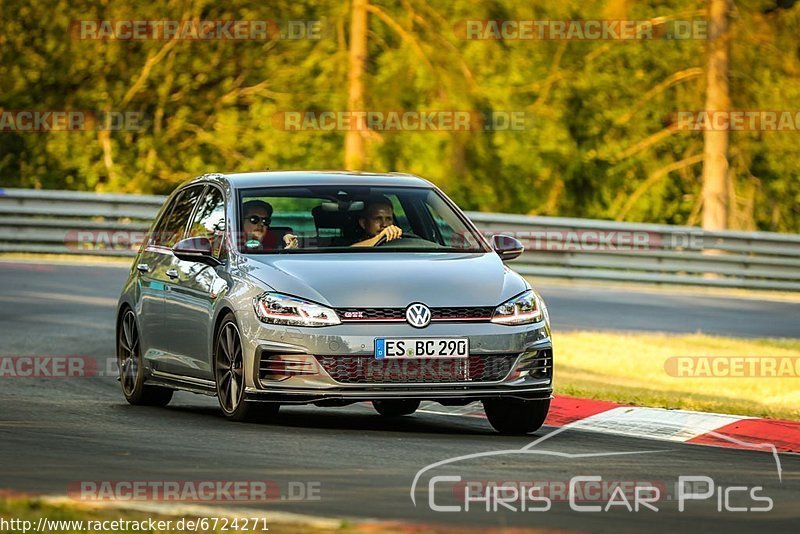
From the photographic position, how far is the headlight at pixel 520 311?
35.5 ft

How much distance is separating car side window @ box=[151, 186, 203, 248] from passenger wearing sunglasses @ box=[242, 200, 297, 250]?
104 centimetres

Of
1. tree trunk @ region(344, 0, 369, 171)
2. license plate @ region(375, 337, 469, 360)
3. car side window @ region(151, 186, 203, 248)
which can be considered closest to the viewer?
license plate @ region(375, 337, 469, 360)

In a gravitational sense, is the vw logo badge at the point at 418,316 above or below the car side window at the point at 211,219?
below

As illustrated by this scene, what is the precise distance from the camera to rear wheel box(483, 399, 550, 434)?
36.9ft

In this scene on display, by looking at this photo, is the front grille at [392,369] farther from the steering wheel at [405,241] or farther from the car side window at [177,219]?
the car side window at [177,219]

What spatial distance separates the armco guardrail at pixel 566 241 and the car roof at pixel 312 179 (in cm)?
1541

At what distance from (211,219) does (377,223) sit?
4.03 ft

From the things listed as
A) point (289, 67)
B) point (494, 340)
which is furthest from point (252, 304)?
point (289, 67)

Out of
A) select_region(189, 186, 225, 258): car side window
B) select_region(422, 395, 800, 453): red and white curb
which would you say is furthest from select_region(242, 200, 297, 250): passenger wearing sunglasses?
select_region(422, 395, 800, 453): red and white curb

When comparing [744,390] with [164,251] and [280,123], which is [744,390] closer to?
[164,251]

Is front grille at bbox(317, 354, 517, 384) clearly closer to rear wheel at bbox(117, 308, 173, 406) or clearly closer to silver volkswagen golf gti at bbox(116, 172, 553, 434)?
silver volkswagen golf gti at bbox(116, 172, 553, 434)

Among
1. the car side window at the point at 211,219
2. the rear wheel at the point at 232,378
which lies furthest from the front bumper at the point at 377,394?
the car side window at the point at 211,219

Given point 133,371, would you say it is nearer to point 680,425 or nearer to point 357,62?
point 680,425

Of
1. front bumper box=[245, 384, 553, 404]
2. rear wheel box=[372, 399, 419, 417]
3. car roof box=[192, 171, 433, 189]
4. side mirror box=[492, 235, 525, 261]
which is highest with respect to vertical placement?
car roof box=[192, 171, 433, 189]
